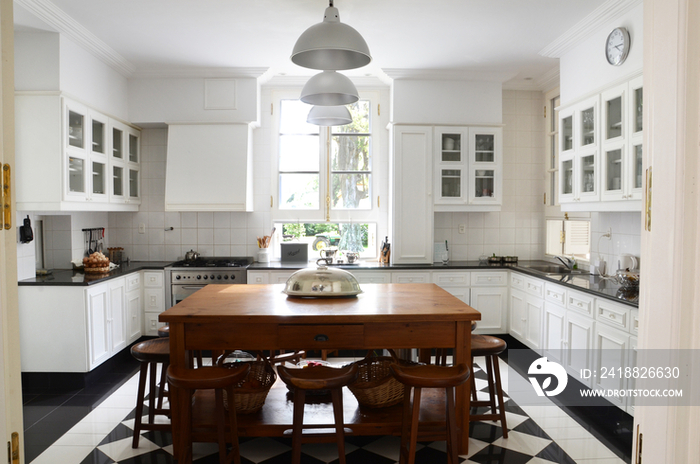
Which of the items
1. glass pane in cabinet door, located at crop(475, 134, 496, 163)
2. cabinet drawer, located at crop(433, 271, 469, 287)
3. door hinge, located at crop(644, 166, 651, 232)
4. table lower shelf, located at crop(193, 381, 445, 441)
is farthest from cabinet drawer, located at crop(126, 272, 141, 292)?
door hinge, located at crop(644, 166, 651, 232)

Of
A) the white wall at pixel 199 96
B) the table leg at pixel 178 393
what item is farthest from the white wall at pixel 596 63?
the table leg at pixel 178 393

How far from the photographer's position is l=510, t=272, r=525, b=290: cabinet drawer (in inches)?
194

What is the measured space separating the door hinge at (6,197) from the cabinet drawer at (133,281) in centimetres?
419

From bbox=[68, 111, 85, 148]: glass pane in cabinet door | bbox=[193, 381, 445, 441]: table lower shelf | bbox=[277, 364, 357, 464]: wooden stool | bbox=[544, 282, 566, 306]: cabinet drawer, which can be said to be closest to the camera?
bbox=[277, 364, 357, 464]: wooden stool

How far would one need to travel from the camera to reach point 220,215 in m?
5.73

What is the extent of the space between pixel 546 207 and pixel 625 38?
2.58 m

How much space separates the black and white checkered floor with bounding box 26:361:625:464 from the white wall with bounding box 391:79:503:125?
10.5 ft

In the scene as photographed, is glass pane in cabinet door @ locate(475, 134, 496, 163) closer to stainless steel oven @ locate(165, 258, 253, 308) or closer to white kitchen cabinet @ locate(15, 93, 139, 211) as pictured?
stainless steel oven @ locate(165, 258, 253, 308)

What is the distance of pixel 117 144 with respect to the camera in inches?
202

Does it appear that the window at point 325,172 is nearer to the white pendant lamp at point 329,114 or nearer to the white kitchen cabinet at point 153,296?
the white kitchen cabinet at point 153,296

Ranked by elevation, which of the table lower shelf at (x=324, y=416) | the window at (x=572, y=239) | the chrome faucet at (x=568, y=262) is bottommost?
the table lower shelf at (x=324, y=416)

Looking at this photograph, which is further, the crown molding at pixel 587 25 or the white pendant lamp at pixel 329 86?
the crown molding at pixel 587 25

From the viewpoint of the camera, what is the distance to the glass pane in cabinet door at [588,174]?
399 centimetres

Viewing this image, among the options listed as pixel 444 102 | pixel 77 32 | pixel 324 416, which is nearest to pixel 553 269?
pixel 444 102
